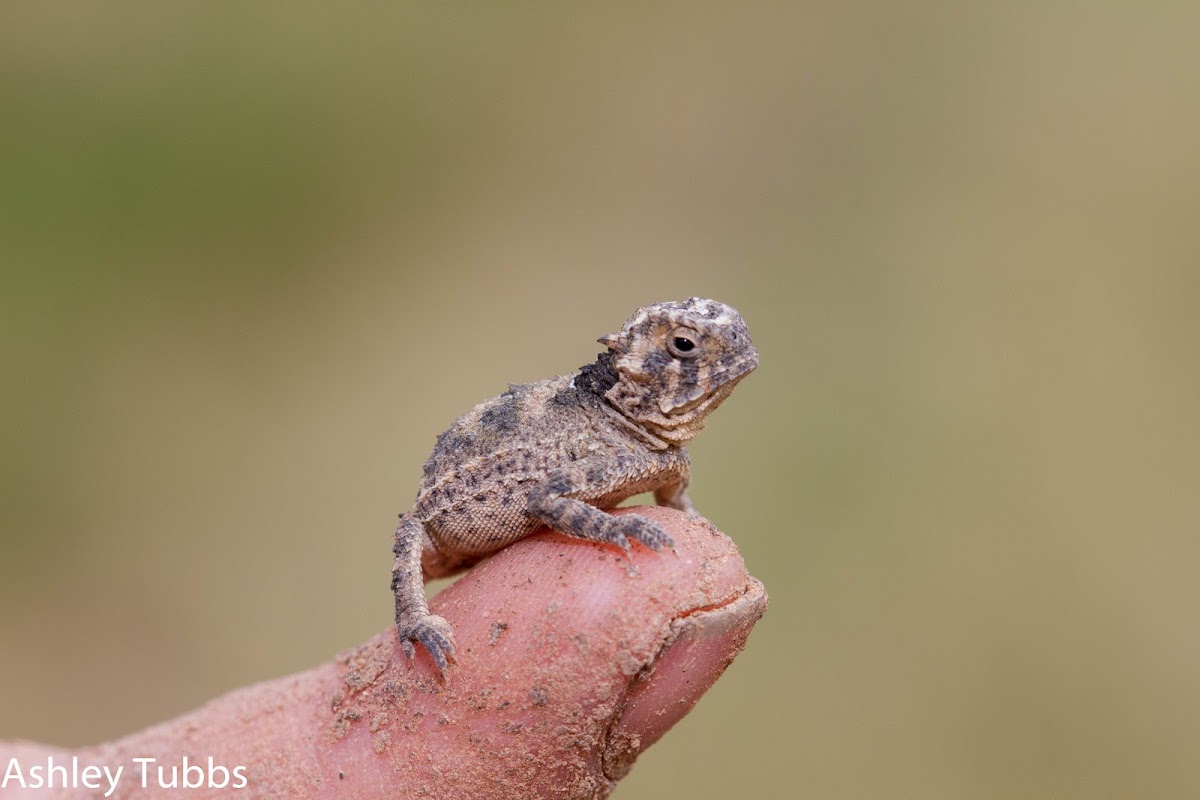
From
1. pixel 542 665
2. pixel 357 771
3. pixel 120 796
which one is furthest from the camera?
pixel 120 796

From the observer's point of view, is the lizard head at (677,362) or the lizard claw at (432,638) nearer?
the lizard claw at (432,638)

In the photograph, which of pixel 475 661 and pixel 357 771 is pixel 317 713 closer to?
pixel 357 771

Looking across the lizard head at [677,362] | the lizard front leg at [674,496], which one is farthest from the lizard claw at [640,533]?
the lizard front leg at [674,496]

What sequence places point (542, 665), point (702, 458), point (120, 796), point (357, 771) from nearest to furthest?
point (542, 665) → point (357, 771) → point (120, 796) → point (702, 458)

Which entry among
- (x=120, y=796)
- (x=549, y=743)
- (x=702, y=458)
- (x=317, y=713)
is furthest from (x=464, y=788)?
(x=702, y=458)

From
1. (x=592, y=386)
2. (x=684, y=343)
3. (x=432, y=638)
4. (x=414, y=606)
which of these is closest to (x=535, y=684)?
(x=432, y=638)

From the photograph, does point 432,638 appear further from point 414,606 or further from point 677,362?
point 677,362

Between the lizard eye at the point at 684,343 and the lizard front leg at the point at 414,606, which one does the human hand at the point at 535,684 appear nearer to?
the lizard front leg at the point at 414,606

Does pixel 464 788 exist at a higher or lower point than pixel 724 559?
lower
